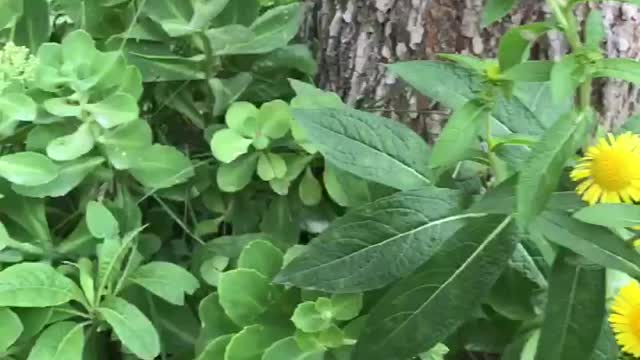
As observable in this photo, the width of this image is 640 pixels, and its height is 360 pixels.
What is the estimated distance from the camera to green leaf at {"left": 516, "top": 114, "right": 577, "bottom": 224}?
603 millimetres

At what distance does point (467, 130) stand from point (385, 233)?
11 cm

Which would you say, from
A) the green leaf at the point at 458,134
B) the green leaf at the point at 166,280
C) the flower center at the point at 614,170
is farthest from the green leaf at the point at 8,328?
the flower center at the point at 614,170

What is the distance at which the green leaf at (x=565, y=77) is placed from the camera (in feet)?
2.03

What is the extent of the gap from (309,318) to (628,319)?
0.79 ft

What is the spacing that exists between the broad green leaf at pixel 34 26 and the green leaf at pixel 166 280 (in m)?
0.25

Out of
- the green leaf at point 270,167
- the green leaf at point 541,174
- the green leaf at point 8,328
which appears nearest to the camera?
the green leaf at point 541,174

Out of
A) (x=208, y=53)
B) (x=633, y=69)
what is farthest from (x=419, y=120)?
(x=633, y=69)

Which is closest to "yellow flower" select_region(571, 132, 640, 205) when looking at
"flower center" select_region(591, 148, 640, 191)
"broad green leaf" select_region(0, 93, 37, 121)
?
"flower center" select_region(591, 148, 640, 191)

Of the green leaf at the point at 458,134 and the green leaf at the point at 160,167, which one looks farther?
the green leaf at the point at 160,167

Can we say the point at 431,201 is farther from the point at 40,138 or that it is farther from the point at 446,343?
the point at 40,138

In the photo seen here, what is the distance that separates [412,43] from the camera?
954mm

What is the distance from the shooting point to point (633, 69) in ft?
2.08

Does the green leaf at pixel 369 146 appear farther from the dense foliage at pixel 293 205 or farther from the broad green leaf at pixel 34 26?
the broad green leaf at pixel 34 26

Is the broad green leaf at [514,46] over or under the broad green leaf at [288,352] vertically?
over
